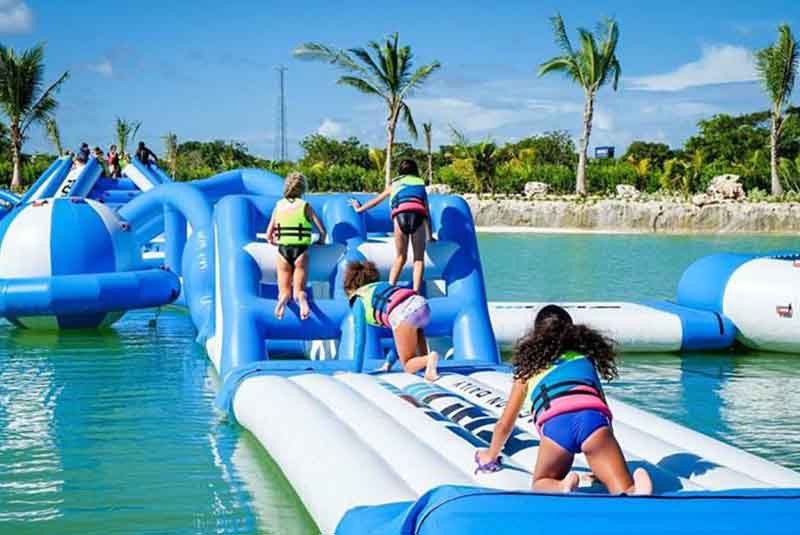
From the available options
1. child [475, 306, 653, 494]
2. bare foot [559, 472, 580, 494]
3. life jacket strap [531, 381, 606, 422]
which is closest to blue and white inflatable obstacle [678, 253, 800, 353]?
child [475, 306, 653, 494]

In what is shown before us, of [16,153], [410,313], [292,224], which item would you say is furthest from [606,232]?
[410,313]

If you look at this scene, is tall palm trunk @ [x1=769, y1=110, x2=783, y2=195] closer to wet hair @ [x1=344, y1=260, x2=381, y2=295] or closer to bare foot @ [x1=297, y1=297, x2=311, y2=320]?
bare foot @ [x1=297, y1=297, x2=311, y2=320]

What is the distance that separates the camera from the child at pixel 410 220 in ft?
18.7

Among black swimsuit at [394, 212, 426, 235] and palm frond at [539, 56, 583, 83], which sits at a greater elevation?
palm frond at [539, 56, 583, 83]

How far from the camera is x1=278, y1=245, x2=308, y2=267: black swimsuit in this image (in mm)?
5625

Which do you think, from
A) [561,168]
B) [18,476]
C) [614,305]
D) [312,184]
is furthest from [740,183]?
[18,476]

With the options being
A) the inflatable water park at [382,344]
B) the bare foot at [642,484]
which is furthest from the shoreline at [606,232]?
the bare foot at [642,484]

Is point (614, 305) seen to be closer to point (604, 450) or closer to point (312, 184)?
point (604, 450)

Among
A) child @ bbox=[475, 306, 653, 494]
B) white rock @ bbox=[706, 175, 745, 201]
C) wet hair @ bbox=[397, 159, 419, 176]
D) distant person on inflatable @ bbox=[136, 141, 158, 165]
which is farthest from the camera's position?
white rock @ bbox=[706, 175, 745, 201]

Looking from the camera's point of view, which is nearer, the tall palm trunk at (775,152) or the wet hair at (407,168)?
the wet hair at (407,168)

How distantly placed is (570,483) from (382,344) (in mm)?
2957

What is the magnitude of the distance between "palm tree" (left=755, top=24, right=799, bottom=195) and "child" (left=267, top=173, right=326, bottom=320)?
875 inches

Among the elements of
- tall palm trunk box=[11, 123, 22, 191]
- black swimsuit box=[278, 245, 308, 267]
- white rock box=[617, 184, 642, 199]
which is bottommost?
black swimsuit box=[278, 245, 308, 267]

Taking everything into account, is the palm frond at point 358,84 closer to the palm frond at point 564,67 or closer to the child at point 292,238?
the palm frond at point 564,67
